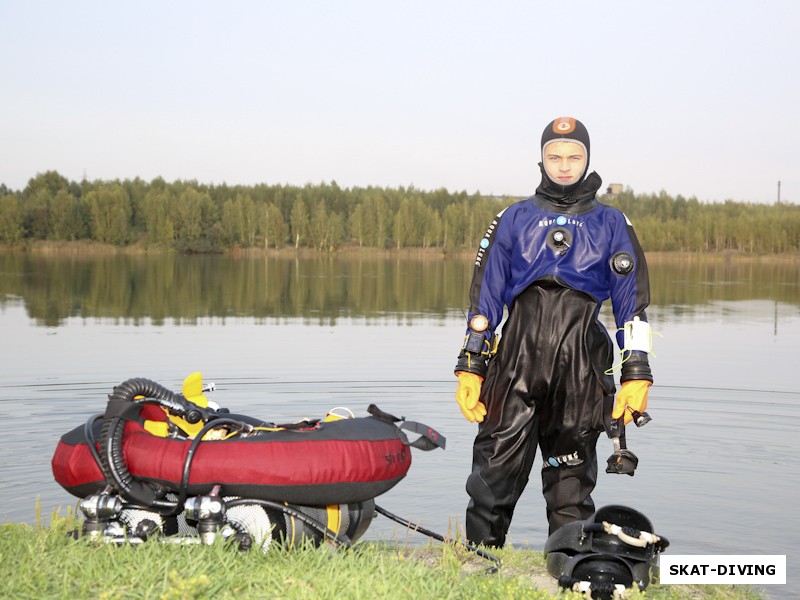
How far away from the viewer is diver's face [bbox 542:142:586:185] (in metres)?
5.59

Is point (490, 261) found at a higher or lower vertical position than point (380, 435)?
higher

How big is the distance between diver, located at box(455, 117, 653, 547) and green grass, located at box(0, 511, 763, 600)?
3.68ft

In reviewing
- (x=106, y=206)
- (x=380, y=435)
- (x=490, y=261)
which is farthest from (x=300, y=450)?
(x=106, y=206)

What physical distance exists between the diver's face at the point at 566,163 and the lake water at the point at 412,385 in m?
2.03

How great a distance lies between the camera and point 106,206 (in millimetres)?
113812

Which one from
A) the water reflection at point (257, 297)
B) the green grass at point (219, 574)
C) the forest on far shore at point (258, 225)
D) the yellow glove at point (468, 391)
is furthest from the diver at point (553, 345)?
the forest on far shore at point (258, 225)

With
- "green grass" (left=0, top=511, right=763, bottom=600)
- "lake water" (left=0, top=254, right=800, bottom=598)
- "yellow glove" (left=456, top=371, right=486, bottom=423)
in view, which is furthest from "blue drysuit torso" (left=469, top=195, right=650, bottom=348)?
"green grass" (left=0, top=511, right=763, bottom=600)

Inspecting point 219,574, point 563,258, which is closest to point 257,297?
point 563,258

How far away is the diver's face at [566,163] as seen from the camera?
5.59 metres

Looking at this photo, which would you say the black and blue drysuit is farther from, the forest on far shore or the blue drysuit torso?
the forest on far shore

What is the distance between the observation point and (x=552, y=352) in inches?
213

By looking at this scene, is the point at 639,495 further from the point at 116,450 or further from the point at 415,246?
the point at 415,246

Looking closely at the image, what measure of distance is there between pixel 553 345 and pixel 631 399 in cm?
50

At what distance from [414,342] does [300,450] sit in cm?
1320
